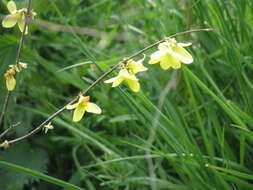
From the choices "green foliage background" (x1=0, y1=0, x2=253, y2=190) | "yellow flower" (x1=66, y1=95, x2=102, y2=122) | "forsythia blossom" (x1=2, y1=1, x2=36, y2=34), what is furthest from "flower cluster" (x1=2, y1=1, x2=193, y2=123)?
"forsythia blossom" (x1=2, y1=1, x2=36, y2=34)

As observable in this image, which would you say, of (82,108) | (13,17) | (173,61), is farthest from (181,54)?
(13,17)

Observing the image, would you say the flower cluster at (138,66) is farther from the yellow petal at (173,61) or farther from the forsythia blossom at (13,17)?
the forsythia blossom at (13,17)

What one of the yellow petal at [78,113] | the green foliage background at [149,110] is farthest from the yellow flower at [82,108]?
the green foliage background at [149,110]

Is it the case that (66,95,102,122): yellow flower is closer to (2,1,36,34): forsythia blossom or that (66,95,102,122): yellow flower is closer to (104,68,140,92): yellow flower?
(104,68,140,92): yellow flower

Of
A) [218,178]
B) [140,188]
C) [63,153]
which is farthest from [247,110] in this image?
[63,153]

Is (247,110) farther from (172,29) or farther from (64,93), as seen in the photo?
(64,93)

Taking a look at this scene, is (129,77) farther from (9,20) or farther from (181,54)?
(9,20)
